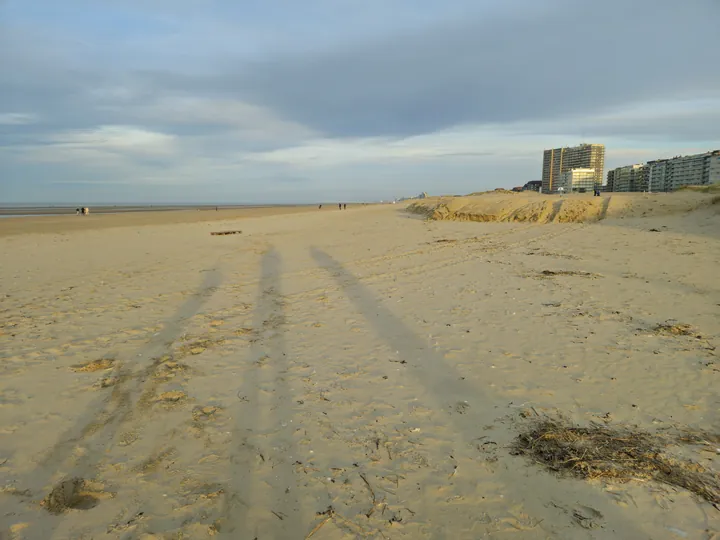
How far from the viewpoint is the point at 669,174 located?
226 ft

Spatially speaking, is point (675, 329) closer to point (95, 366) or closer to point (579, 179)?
point (95, 366)

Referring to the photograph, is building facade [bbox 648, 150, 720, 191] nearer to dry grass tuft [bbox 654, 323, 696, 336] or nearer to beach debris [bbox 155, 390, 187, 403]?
dry grass tuft [bbox 654, 323, 696, 336]

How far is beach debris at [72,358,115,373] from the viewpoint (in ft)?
15.2

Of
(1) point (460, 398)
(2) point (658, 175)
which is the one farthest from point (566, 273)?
(2) point (658, 175)

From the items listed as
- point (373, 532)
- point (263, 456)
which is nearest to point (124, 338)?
point (263, 456)

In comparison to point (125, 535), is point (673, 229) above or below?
above

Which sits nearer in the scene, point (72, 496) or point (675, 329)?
point (72, 496)

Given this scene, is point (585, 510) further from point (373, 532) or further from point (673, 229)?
point (673, 229)

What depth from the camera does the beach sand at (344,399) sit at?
8.45 ft

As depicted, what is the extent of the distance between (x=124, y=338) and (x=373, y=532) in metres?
4.81

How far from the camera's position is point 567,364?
4.59 m

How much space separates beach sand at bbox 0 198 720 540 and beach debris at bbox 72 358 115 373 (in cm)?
3

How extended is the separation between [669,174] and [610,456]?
3388 inches

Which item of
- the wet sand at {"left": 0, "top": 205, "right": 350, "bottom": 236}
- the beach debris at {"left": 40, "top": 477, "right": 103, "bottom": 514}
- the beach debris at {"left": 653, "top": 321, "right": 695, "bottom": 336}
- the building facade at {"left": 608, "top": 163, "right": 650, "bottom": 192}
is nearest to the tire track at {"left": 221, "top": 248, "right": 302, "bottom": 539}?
the beach debris at {"left": 40, "top": 477, "right": 103, "bottom": 514}
